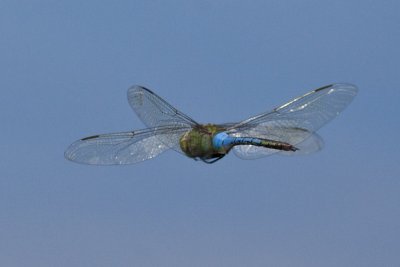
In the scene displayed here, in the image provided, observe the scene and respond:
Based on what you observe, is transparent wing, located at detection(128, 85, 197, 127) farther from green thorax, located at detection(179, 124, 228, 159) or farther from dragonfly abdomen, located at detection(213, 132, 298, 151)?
dragonfly abdomen, located at detection(213, 132, 298, 151)

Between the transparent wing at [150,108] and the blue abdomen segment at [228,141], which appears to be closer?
the blue abdomen segment at [228,141]

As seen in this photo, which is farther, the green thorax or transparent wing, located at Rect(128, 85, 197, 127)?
transparent wing, located at Rect(128, 85, 197, 127)

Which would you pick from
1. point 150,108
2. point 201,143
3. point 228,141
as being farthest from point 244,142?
point 150,108

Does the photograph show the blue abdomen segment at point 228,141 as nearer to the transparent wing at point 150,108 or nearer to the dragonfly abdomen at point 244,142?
the dragonfly abdomen at point 244,142

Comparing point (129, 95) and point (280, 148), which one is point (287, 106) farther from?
point (129, 95)

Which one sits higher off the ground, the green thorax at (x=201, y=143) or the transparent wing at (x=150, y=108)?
the transparent wing at (x=150, y=108)

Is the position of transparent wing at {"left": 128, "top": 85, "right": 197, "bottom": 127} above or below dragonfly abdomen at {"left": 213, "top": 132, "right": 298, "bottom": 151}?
above

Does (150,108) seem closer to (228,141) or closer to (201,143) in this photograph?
(201,143)

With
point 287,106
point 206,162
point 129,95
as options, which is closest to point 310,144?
point 287,106
